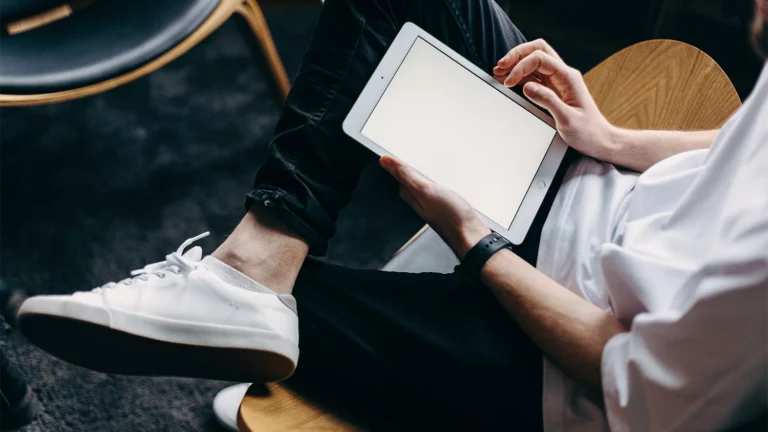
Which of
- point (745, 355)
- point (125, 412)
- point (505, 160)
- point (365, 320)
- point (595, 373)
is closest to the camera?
point (745, 355)

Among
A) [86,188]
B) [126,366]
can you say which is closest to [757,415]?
[126,366]

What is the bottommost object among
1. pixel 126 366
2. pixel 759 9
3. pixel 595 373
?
pixel 126 366

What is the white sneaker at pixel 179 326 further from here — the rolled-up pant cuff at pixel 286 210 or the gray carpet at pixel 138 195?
the gray carpet at pixel 138 195

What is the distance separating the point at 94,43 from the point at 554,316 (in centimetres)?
86

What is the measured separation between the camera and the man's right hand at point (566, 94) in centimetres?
77

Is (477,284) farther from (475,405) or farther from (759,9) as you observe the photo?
(759,9)

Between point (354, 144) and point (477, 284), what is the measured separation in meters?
0.24

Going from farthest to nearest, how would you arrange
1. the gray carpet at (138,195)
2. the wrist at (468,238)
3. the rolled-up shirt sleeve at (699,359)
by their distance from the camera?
the gray carpet at (138,195) < the wrist at (468,238) < the rolled-up shirt sleeve at (699,359)

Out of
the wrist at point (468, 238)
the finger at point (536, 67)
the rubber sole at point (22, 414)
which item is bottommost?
the rubber sole at point (22, 414)

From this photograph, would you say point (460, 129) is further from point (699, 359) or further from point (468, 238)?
point (699, 359)

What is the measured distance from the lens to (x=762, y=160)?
50 cm

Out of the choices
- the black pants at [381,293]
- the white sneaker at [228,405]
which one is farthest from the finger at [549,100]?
the white sneaker at [228,405]

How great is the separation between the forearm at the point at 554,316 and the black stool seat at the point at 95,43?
690 mm

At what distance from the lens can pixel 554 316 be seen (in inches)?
24.2
